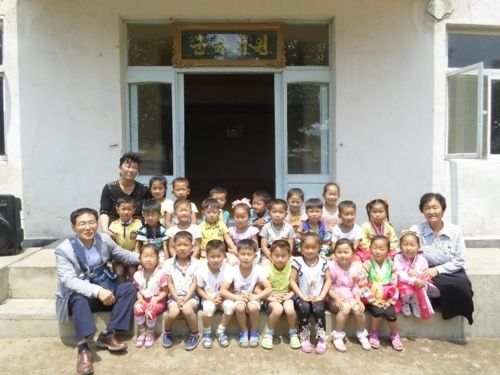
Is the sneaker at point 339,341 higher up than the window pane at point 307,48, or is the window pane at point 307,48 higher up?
the window pane at point 307,48

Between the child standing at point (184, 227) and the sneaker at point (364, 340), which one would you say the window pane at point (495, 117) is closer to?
the sneaker at point (364, 340)

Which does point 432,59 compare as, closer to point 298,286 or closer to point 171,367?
point 298,286

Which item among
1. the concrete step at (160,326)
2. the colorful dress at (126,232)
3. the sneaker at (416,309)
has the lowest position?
the concrete step at (160,326)

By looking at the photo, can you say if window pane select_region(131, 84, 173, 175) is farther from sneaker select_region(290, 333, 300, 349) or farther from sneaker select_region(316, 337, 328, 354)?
sneaker select_region(316, 337, 328, 354)

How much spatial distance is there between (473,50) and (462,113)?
941mm

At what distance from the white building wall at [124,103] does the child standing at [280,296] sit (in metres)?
2.08

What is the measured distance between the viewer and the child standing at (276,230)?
3.68 metres

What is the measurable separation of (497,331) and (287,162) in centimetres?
291

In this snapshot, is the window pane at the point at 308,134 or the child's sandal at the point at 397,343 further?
the window pane at the point at 308,134

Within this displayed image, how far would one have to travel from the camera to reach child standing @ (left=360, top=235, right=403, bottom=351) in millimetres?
3197

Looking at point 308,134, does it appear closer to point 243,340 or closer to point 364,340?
point 364,340

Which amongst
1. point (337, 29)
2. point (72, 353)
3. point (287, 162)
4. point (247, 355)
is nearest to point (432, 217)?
point (247, 355)

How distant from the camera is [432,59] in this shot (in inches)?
197

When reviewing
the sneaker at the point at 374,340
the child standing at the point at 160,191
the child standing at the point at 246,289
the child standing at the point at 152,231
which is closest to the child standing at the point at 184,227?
the child standing at the point at 152,231
